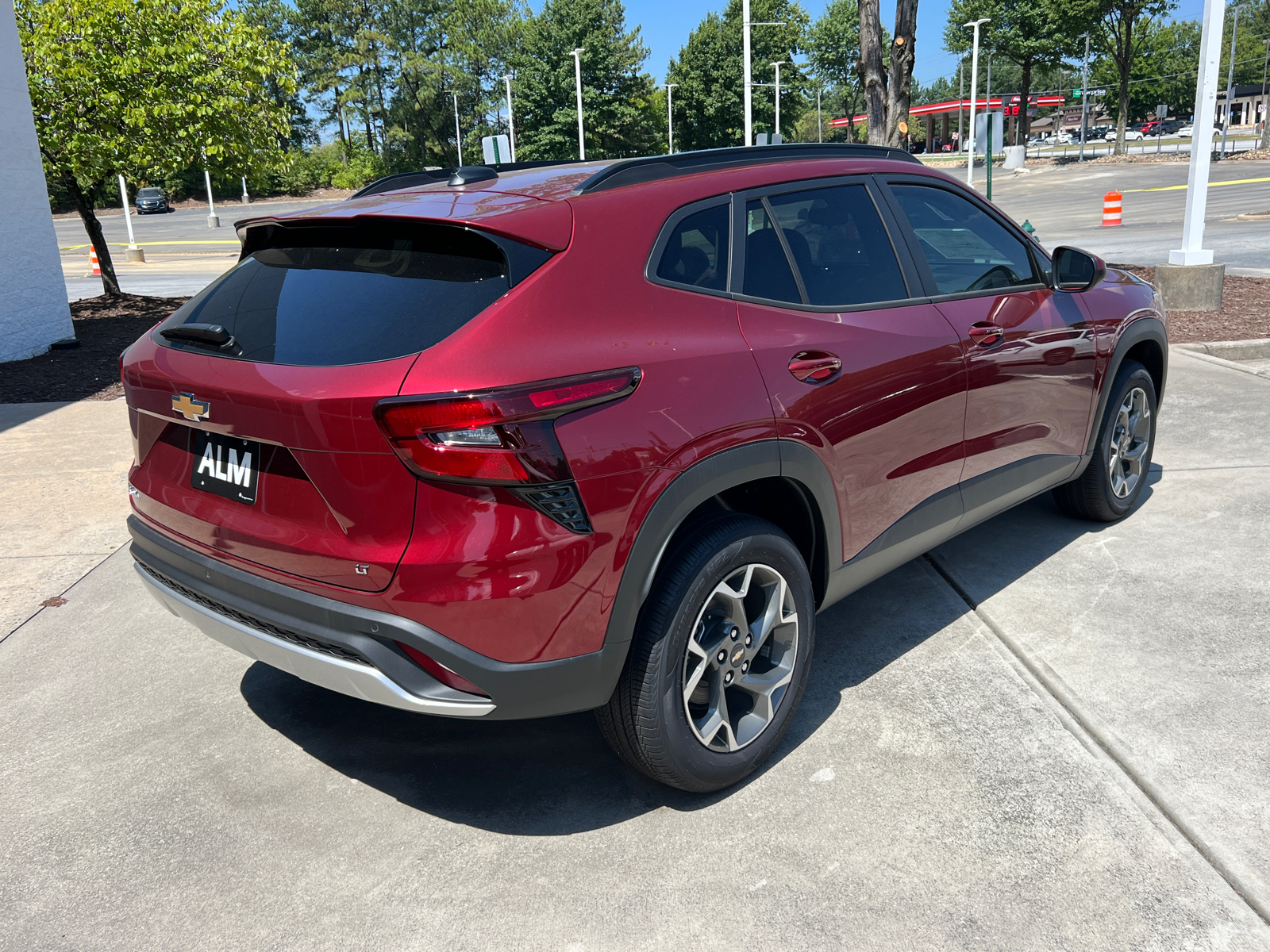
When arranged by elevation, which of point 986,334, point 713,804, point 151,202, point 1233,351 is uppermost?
point 151,202

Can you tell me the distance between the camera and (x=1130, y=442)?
495 centimetres

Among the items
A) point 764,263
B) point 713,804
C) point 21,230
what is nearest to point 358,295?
point 764,263

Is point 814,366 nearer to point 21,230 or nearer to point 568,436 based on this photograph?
Result: point 568,436

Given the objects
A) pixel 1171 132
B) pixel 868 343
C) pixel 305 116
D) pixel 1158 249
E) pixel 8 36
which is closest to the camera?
pixel 868 343

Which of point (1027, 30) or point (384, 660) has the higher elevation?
point (1027, 30)

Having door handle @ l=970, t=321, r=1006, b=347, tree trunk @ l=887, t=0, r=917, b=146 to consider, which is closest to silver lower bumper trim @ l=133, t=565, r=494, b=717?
door handle @ l=970, t=321, r=1006, b=347

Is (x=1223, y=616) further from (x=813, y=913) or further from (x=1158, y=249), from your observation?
(x=1158, y=249)

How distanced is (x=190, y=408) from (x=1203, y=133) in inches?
424

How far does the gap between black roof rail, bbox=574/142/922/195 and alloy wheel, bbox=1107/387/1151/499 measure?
193 centimetres

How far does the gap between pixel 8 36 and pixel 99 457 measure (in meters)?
5.48

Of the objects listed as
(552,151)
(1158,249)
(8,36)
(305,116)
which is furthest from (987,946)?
(305,116)

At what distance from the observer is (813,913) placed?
8.10ft

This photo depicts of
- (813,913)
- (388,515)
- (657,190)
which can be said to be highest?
(657,190)

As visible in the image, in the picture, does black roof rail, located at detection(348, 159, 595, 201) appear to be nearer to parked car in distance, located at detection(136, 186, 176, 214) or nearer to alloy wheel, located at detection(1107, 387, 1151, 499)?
alloy wheel, located at detection(1107, 387, 1151, 499)
